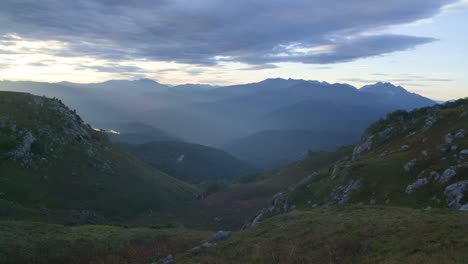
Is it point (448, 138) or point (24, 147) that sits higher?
point (448, 138)

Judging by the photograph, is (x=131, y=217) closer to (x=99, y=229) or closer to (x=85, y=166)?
(x=85, y=166)

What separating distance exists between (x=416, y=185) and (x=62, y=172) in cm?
6895

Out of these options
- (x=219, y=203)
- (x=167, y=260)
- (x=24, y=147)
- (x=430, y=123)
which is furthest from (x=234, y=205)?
(x=167, y=260)

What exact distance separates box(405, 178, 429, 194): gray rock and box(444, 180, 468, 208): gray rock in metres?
4.10

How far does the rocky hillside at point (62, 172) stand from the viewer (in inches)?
2462

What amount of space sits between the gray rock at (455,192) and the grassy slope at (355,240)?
9.01 m

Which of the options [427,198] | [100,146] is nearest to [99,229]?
[427,198]

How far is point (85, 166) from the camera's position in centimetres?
8112

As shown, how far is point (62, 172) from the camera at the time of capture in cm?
7425

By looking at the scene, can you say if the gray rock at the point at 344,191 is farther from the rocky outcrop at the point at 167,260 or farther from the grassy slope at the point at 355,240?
the rocky outcrop at the point at 167,260

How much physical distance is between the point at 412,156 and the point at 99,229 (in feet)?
153

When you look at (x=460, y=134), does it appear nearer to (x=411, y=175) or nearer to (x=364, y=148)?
(x=411, y=175)

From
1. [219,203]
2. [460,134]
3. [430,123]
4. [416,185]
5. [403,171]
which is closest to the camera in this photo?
[416,185]

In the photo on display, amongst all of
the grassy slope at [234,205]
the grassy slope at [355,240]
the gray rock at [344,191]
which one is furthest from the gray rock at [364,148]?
the grassy slope at [355,240]
